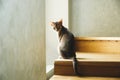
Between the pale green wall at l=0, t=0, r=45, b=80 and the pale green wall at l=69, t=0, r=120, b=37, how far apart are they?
220 centimetres

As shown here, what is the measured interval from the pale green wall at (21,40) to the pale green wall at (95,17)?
2.20m

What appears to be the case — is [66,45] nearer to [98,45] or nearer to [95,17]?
[98,45]

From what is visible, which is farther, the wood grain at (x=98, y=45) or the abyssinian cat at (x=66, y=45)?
the wood grain at (x=98, y=45)

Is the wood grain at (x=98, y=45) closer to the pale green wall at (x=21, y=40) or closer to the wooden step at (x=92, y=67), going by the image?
the wooden step at (x=92, y=67)

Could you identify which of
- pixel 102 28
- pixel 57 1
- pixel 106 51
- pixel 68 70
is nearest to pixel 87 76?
pixel 68 70

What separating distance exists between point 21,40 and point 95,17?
2774 mm

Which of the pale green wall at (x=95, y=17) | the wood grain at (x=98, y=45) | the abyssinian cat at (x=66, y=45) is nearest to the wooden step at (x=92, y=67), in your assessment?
the abyssinian cat at (x=66, y=45)

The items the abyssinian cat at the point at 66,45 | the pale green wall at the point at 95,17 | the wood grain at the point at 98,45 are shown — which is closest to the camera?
the abyssinian cat at the point at 66,45

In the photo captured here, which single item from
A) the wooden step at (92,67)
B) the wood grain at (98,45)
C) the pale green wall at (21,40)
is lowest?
the wooden step at (92,67)

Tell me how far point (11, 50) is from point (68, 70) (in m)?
1.26

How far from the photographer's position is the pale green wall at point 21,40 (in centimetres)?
149

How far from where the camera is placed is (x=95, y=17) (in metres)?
4.28

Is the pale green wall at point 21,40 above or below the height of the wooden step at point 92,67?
A: above

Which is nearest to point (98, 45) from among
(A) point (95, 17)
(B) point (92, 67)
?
(A) point (95, 17)
